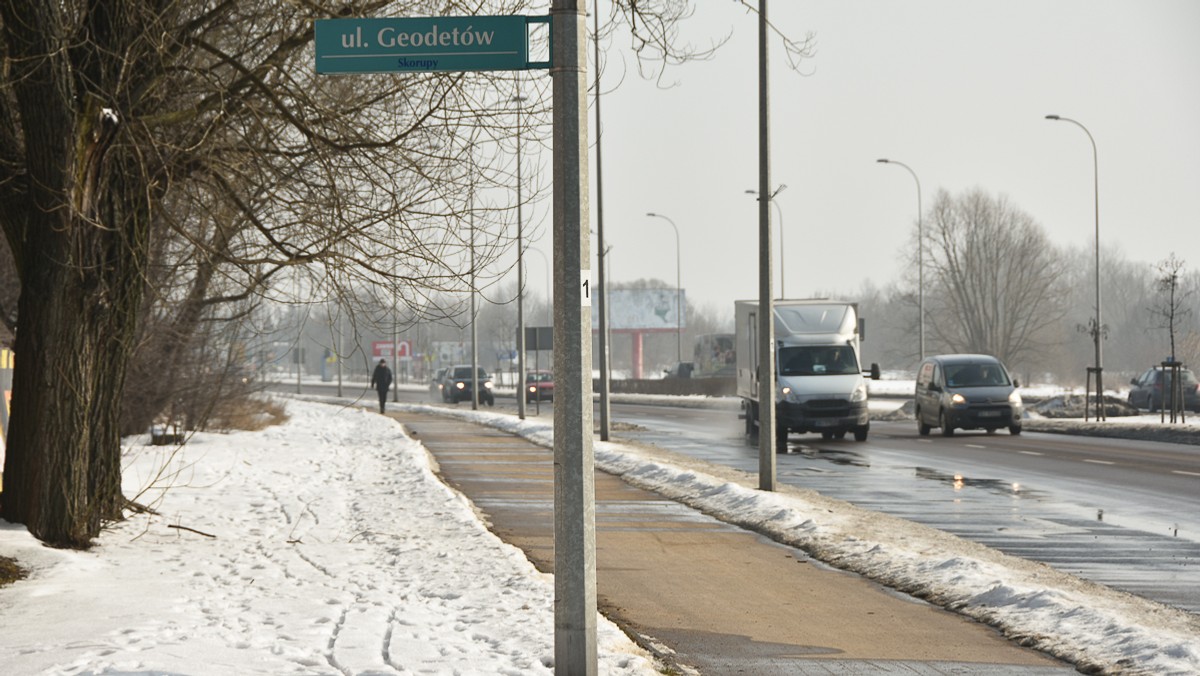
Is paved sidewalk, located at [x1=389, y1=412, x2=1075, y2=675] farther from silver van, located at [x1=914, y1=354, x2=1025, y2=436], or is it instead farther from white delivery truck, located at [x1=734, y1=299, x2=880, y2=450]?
silver van, located at [x1=914, y1=354, x2=1025, y2=436]

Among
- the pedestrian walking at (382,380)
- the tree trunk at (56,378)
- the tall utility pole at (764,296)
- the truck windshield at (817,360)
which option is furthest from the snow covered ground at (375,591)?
the pedestrian walking at (382,380)

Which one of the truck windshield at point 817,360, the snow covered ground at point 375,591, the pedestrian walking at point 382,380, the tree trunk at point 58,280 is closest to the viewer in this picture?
the snow covered ground at point 375,591

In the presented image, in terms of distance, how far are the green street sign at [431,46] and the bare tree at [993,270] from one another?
268 ft

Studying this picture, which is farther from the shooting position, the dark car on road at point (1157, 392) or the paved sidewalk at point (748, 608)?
the dark car on road at point (1157, 392)

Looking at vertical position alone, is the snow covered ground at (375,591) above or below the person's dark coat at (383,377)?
below

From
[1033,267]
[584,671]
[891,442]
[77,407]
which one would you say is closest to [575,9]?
[584,671]

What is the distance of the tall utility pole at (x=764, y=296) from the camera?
54.2ft

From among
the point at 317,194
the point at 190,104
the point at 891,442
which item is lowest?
the point at 891,442

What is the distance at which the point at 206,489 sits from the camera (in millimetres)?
16828

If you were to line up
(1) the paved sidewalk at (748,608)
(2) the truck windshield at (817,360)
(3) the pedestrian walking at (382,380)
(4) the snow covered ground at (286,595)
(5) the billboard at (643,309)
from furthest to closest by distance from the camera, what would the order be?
(5) the billboard at (643,309)
(3) the pedestrian walking at (382,380)
(2) the truck windshield at (817,360)
(1) the paved sidewalk at (748,608)
(4) the snow covered ground at (286,595)

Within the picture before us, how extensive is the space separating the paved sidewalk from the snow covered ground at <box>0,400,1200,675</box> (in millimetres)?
316

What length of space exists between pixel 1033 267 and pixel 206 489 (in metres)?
76.1

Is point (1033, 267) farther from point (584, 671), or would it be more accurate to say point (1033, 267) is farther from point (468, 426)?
point (584, 671)

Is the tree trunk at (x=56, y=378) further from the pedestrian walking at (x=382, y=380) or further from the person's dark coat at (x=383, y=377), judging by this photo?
the person's dark coat at (x=383, y=377)
